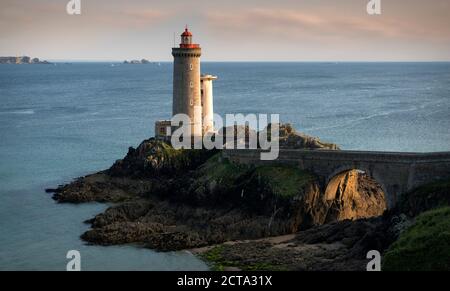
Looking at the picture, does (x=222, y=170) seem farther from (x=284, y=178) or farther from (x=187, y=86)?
(x=187, y=86)

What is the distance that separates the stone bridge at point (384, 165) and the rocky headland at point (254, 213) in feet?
2.60

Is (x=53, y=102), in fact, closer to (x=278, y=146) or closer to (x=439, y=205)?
(x=278, y=146)

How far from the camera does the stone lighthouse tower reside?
Result: 62.3 m

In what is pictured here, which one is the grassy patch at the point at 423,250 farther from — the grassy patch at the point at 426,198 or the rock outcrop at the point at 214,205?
the rock outcrop at the point at 214,205

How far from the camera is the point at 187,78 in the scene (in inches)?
2470

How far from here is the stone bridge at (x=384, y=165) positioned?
4509 cm

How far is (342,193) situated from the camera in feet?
167

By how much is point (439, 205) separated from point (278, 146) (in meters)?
16.2

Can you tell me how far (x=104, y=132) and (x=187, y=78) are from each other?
129 feet

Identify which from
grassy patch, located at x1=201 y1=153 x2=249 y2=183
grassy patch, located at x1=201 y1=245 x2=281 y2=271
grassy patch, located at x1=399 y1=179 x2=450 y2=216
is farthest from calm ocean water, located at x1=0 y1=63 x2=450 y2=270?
grassy patch, located at x1=399 y1=179 x2=450 y2=216

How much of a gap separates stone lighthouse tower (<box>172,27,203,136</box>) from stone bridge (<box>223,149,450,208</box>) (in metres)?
14.2

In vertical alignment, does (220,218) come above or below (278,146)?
below

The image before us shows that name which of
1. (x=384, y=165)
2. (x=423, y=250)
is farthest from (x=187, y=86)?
(x=423, y=250)
